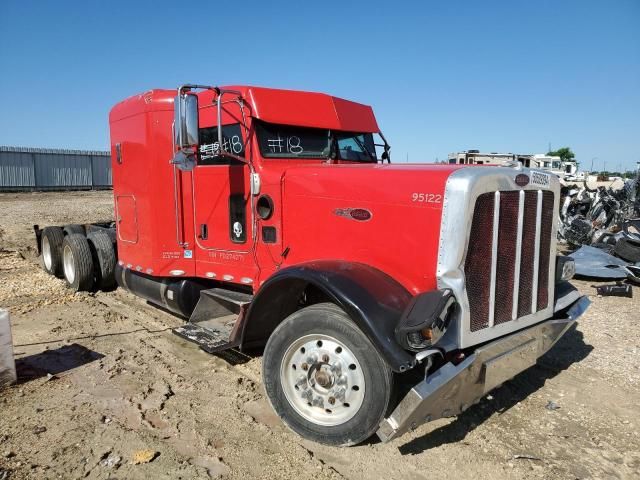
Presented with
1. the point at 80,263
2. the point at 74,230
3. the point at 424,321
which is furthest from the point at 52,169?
the point at 424,321

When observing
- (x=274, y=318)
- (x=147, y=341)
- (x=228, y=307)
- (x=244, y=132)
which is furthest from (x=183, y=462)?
(x=244, y=132)

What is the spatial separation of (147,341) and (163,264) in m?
0.85

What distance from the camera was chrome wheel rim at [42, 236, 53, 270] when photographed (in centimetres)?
822

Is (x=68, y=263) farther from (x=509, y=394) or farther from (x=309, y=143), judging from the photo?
(x=509, y=394)

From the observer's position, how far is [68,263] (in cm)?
766

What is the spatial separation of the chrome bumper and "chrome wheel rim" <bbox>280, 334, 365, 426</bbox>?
36 centimetres

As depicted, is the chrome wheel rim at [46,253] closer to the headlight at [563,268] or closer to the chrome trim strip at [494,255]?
the chrome trim strip at [494,255]

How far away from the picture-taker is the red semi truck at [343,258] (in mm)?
2996

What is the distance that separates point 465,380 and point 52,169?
30193 mm

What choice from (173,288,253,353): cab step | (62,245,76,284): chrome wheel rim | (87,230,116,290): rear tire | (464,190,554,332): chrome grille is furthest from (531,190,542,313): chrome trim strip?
(62,245,76,284): chrome wheel rim

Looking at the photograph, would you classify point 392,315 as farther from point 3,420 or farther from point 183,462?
point 3,420

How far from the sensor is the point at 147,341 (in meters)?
5.29

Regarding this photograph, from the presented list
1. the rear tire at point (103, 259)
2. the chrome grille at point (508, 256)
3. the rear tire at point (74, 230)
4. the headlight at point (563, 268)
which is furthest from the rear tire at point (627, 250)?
the rear tire at point (74, 230)

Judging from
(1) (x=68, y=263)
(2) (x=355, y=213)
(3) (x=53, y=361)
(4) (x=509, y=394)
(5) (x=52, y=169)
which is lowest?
(4) (x=509, y=394)
